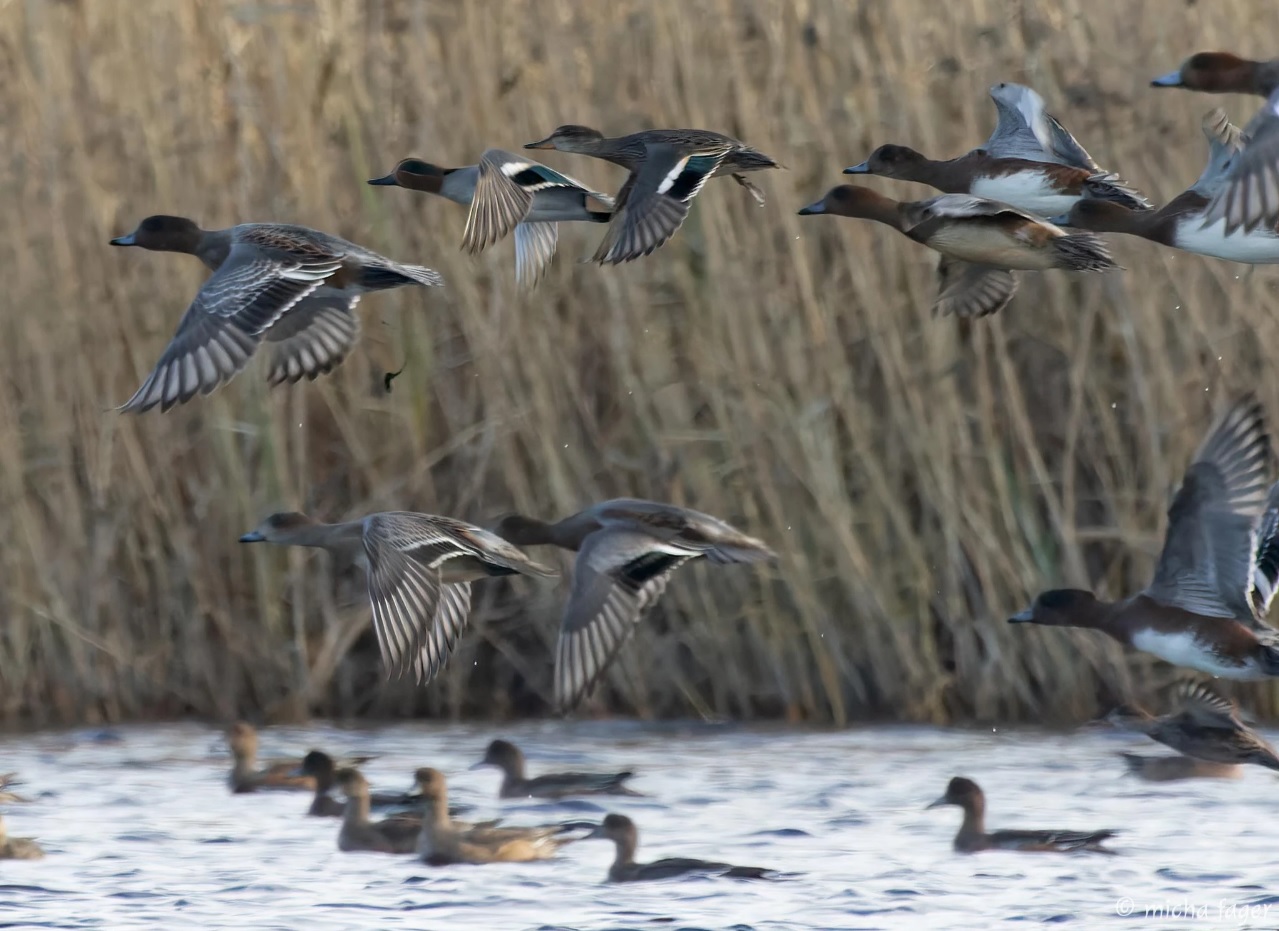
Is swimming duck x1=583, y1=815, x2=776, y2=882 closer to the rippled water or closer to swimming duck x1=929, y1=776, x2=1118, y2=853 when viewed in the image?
the rippled water

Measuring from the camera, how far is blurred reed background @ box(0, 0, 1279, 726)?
7.12 metres

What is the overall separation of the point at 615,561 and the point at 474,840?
3.63 feet

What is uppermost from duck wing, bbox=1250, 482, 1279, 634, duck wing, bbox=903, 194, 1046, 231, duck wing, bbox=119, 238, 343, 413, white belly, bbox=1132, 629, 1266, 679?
duck wing, bbox=903, 194, 1046, 231

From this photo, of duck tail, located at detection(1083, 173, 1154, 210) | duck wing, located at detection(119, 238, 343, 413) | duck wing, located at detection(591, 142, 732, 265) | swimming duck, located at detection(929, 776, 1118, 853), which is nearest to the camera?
duck wing, located at detection(119, 238, 343, 413)

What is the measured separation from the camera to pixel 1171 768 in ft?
22.6

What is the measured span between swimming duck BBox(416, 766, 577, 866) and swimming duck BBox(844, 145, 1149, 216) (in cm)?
205

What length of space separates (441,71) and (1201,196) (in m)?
3.02

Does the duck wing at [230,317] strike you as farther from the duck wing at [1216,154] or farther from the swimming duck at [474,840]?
the duck wing at [1216,154]

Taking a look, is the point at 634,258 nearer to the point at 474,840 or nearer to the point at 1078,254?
the point at 1078,254

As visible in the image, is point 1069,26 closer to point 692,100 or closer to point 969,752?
point 692,100

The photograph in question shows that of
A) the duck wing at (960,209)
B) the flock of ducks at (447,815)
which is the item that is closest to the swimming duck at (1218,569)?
the duck wing at (960,209)

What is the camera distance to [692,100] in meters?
7.14

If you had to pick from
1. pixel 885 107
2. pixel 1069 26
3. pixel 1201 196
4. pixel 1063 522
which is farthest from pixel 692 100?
pixel 1201 196

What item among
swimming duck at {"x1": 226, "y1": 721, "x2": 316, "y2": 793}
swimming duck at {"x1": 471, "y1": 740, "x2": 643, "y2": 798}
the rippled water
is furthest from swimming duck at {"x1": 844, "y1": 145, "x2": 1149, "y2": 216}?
swimming duck at {"x1": 226, "y1": 721, "x2": 316, "y2": 793}
